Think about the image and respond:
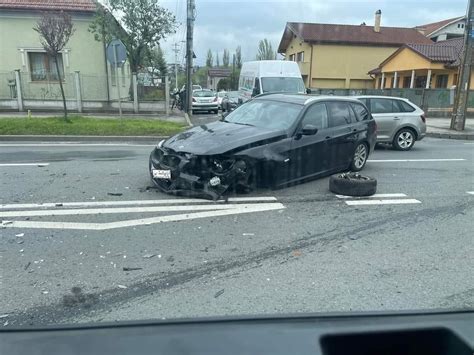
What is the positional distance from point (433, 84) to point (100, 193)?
3265 cm

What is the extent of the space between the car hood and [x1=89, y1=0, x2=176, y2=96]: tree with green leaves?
45.9 feet

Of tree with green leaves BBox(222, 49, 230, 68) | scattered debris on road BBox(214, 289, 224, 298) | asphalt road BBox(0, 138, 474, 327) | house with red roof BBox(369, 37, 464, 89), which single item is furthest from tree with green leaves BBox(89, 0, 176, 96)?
tree with green leaves BBox(222, 49, 230, 68)

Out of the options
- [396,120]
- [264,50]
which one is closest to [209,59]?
[264,50]

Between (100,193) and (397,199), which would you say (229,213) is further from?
(397,199)

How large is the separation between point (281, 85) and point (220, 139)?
1210cm

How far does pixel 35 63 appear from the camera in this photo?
→ 67.0 ft

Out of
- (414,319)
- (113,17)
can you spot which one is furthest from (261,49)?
(414,319)

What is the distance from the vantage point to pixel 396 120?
11477 millimetres

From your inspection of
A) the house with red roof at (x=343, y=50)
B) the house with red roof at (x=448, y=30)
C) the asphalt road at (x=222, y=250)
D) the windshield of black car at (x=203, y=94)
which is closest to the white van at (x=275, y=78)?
the windshield of black car at (x=203, y=94)

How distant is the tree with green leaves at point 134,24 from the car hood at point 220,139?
14.0 metres

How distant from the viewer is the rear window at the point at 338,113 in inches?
291

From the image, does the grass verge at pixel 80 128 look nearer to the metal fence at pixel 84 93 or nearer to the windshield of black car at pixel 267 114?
the metal fence at pixel 84 93

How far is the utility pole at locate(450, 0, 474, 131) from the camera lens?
588 inches

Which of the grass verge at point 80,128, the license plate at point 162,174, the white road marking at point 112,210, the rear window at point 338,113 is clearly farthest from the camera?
the grass verge at point 80,128
